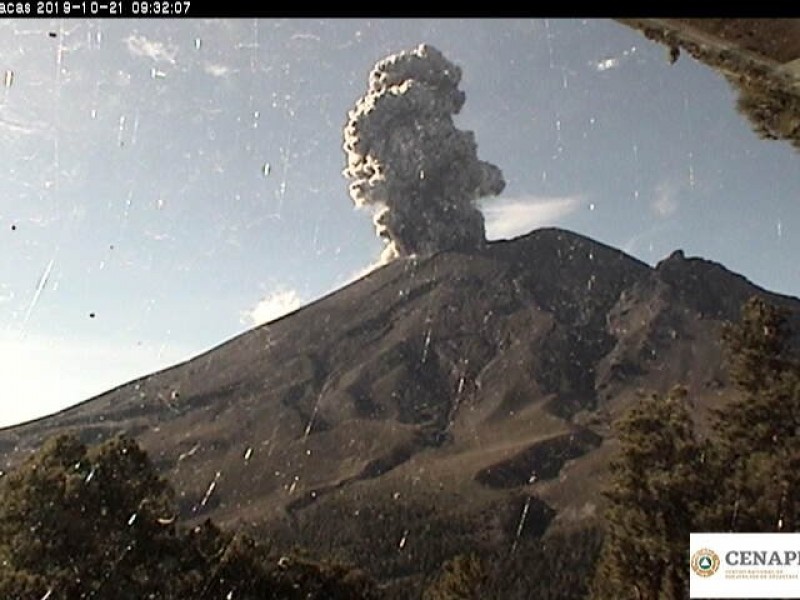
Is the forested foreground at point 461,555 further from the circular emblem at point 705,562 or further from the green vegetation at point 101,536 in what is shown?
the circular emblem at point 705,562

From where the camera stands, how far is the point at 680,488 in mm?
16797

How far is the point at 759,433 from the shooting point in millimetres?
22844

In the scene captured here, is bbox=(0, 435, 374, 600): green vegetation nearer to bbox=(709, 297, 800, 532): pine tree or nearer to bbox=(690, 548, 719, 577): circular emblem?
bbox=(690, 548, 719, 577): circular emblem

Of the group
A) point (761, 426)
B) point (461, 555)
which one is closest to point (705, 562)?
point (461, 555)

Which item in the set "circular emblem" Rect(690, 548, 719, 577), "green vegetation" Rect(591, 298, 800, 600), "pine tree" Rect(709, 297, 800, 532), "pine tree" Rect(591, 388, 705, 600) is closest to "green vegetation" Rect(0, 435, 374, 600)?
"pine tree" Rect(591, 388, 705, 600)

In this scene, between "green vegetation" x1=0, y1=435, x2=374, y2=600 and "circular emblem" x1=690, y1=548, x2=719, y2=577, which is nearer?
"circular emblem" x1=690, y1=548, x2=719, y2=577

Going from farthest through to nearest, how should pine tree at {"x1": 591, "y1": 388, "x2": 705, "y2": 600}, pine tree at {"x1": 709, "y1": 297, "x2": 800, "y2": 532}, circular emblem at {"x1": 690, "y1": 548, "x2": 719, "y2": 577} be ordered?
1. pine tree at {"x1": 709, "y1": 297, "x2": 800, "y2": 532}
2. pine tree at {"x1": 591, "y1": 388, "x2": 705, "y2": 600}
3. circular emblem at {"x1": 690, "y1": 548, "x2": 719, "y2": 577}

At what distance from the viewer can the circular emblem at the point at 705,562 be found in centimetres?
552

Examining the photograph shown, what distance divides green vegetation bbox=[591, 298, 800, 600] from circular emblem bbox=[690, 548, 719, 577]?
28.3ft

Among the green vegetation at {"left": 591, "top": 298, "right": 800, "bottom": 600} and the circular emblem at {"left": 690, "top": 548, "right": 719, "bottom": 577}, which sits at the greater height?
the circular emblem at {"left": 690, "top": 548, "right": 719, "bottom": 577}

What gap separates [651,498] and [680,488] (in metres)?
0.76

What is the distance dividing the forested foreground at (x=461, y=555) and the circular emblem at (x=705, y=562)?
8481mm

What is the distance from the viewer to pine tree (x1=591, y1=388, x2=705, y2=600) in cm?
1631
